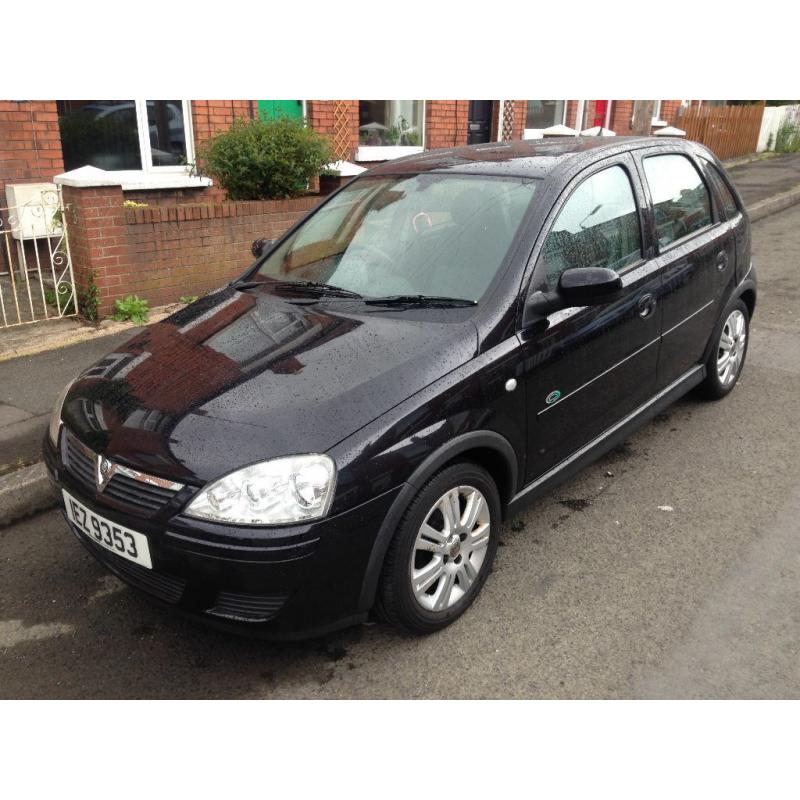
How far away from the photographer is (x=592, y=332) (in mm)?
3551

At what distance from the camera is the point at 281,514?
2475 mm

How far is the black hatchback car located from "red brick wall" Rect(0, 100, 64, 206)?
4.76 meters

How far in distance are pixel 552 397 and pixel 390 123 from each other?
9947 mm

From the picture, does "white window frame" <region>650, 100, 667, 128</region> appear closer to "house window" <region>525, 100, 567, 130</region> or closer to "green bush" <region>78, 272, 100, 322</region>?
"house window" <region>525, 100, 567, 130</region>

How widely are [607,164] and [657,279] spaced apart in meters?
0.66

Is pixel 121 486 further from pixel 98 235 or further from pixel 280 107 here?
pixel 280 107

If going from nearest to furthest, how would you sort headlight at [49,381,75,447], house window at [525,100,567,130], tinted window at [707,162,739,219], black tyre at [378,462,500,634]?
1. black tyre at [378,462,500,634]
2. headlight at [49,381,75,447]
3. tinted window at [707,162,739,219]
4. house window at [525,100,567,130]

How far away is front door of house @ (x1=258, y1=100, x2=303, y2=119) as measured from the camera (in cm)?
991

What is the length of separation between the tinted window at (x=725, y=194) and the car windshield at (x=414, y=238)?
2.01 meters

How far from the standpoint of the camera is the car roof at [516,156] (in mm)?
3670

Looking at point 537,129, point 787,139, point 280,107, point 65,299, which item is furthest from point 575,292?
point 787,139

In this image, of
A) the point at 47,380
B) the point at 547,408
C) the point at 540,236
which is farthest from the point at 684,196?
the point at 47,380

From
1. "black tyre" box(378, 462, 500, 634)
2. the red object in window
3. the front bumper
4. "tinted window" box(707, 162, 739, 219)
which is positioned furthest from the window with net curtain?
the front bumper

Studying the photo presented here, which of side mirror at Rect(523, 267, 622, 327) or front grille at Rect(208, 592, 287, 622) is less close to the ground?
side mirror at Rect(523, 267, 622, 327)
